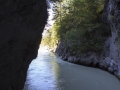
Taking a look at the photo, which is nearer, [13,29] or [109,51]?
[13,29]

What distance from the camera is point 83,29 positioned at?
71.6 ft

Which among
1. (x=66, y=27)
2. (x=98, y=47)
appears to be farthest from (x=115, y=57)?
(x=66, y=27)

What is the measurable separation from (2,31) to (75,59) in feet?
61.8

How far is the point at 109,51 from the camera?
17.9 m

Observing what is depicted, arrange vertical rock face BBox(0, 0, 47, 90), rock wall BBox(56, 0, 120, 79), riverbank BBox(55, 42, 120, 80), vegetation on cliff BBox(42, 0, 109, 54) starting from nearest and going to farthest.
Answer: vertical rock face BBox(0, 0, 47, 90) < rock wall BBox(56, 0, 120, 79) < riverbank BBox(55, 42, 120, 80) < vegetation on cliff BBox(42, 0, 109, 54)

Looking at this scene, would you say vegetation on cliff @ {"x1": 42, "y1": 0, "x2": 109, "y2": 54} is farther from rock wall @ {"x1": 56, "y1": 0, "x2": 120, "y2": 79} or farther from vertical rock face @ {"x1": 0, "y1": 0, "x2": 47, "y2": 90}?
vertical rock face @ {"x1": 0, "y1": 0, "x2": 47, "y2": 90}

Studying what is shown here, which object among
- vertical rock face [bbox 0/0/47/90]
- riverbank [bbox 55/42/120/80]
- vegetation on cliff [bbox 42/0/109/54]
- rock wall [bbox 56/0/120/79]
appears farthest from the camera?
vegetation on cliff [bbox 42/0/109/54]

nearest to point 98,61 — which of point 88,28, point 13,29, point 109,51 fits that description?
point 109,51

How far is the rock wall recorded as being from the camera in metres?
→ 14.6

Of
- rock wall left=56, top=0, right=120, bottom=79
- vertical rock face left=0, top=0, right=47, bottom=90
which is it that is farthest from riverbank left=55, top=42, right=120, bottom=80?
vertical rock face left=0, top=0, right=47, bottom=90

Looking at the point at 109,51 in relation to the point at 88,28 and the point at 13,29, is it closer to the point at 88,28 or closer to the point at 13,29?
the point at 88,28

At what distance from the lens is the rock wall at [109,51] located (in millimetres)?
14555

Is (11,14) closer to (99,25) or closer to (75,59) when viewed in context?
(99,25)

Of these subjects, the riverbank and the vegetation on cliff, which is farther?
the vegetation on cliff
